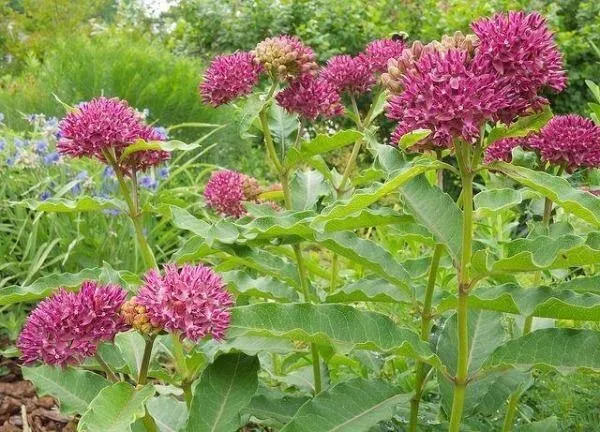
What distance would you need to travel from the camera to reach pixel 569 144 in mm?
1634

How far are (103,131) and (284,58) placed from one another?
0.44m

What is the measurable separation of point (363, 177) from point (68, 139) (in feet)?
2.02

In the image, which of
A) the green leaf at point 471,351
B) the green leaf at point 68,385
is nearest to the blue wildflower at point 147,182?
the green leaf at point 68,385

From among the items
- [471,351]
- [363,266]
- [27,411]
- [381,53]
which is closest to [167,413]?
[363,266]

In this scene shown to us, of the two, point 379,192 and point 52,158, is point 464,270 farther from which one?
point 52,158

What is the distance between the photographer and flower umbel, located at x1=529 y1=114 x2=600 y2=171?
1.64 metres

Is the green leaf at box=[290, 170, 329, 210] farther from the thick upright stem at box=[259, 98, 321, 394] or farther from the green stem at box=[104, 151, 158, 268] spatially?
the green stem at box=[104, 151, 158, 268]

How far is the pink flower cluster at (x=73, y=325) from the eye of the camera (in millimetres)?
1293

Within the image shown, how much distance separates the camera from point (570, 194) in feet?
4.00

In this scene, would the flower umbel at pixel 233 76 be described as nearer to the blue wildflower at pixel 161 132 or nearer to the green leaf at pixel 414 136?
the blue wildflower at pixel 161 132

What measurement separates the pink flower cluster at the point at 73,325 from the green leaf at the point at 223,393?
19 centimetres

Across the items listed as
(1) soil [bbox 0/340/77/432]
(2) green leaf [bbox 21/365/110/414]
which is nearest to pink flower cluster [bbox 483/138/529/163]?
(2) green leaf [bbox 21/365/110/414]

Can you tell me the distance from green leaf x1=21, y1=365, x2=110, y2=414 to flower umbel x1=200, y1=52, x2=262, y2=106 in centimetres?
71

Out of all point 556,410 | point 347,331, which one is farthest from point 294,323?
point 556,410
